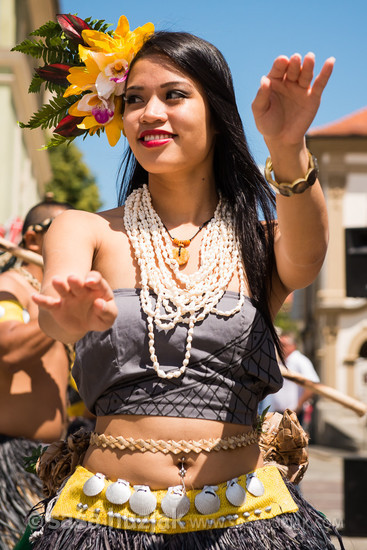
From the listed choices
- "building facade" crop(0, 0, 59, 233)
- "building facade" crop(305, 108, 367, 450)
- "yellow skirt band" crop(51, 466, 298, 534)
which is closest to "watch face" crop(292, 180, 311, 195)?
"yellow skirt band" crop(51, 466, 298, 534)

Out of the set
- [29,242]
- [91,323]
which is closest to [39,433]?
[29,242]

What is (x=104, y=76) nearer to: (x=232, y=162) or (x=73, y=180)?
(x=232, y=162)

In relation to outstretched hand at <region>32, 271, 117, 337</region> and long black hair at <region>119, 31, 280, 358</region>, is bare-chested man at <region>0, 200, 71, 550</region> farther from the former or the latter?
outstretched hand at <region>32, 271, 117, 337</region>

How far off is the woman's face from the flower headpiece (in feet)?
0.57

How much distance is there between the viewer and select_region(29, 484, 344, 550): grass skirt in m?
1.94

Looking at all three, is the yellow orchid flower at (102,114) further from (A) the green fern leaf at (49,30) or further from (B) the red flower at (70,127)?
(A) the green fern leaf at (49,30)

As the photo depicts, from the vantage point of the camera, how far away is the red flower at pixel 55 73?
2.62 metres

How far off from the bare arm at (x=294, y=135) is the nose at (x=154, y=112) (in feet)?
1.20

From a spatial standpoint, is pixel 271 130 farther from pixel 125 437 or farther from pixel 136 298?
pixel 125 437

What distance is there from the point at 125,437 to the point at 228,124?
0.92m

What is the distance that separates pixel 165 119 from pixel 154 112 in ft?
0.11

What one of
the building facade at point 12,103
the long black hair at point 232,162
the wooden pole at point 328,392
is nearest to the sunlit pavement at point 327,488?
the wooden pole at point 328,392

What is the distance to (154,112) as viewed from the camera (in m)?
2.16

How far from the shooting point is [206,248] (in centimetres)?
224
